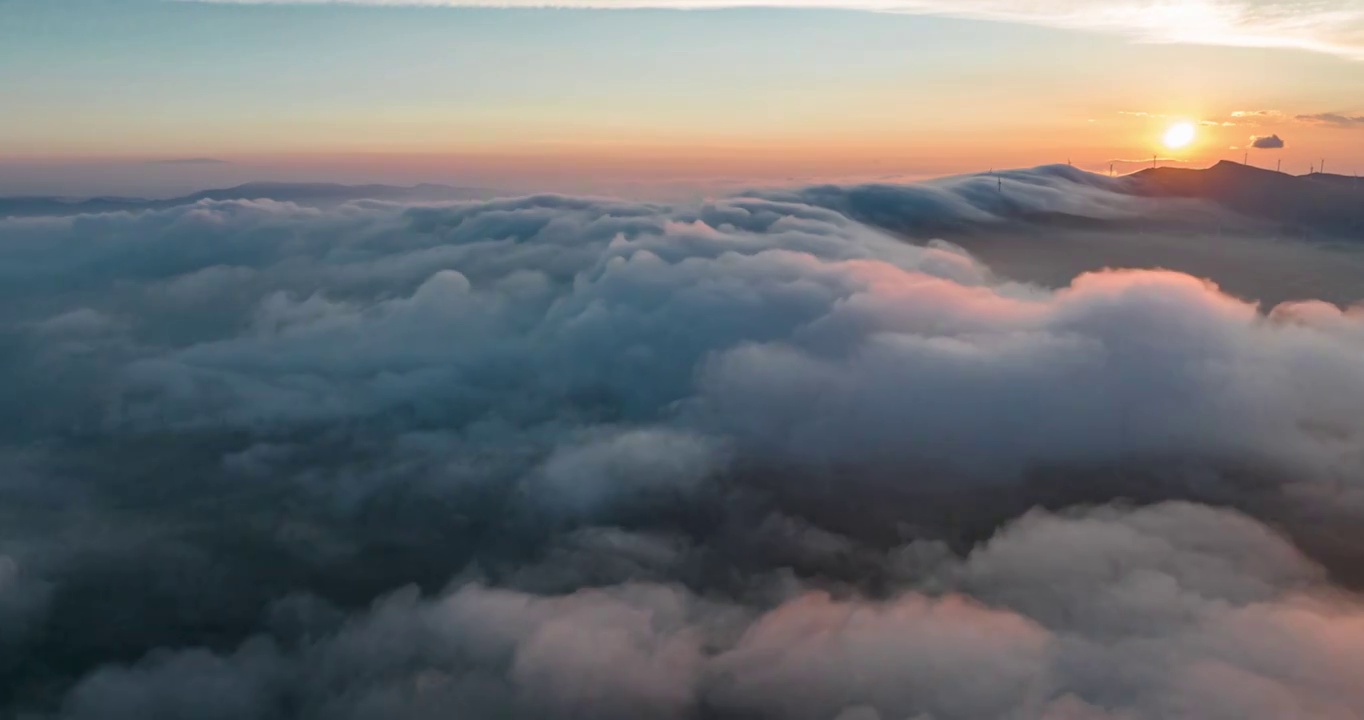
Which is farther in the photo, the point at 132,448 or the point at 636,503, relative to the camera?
the point at 132,448

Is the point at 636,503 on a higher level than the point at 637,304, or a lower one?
lower

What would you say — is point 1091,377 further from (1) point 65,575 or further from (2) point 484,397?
(1) point 65,575

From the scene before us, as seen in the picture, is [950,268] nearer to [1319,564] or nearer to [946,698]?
[1319,564]

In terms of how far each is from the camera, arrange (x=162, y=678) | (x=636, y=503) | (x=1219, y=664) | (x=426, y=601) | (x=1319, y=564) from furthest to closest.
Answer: (x=636, y=503) < (x=426, y=601) < (x=1319, y=564) < (x=162, y=678) < (x=1219, y=664)

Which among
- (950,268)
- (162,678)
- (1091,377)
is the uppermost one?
(950,268)

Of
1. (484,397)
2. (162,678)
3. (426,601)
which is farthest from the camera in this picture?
(484,397)

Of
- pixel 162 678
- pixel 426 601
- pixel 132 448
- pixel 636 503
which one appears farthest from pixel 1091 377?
pixel 132 448

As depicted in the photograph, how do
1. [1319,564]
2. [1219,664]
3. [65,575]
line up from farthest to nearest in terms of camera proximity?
[65,575] → [1319,564] → [1219,664]

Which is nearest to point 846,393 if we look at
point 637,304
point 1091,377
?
point 1091,377

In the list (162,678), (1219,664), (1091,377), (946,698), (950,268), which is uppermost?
(950,268)

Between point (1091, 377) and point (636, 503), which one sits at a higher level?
point (1091, 377)
